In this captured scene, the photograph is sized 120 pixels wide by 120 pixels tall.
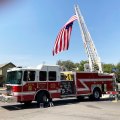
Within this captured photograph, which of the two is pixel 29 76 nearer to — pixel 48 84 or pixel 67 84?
pixel 48 84

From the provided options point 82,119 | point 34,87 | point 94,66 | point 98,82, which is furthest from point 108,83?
point 94,66

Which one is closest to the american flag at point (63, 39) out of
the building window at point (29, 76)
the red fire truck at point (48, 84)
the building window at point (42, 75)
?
the red fire truck at point (48, 84)

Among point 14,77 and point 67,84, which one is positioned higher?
point 14,77

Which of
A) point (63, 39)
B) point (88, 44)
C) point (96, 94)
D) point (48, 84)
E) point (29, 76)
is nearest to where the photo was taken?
point (29, 76)

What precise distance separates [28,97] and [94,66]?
69.0 ft

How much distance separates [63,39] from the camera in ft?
Result: 88.0

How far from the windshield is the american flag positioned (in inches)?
349

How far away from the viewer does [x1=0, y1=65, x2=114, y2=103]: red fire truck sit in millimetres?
16781

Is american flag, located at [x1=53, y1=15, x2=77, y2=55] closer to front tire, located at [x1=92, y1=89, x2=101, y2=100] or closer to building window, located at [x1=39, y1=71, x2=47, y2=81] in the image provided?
front tire, located at [x1=92, y1=89, x2=101, y2=100]

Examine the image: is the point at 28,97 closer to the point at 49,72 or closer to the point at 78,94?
the point at 49,72

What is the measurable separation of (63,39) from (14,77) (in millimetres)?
10565

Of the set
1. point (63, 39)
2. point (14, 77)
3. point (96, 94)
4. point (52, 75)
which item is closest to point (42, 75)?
point (52, 75)

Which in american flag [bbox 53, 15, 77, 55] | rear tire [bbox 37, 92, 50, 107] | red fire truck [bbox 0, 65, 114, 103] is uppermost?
american flag [bbox 53, 15, 77, 55]

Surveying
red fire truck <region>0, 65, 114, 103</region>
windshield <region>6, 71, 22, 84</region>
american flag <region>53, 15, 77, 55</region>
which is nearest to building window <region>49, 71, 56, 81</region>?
red fire truck <region>0, 65, 114, 103</region>
